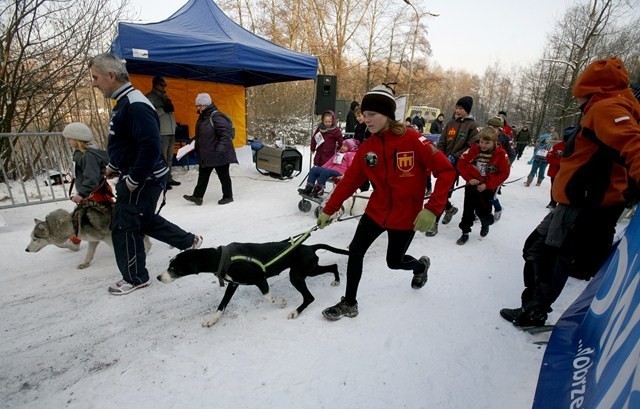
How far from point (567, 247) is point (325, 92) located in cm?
744

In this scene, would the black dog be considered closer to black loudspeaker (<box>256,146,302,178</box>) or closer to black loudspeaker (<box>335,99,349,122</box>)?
black loudspeaker (<box>256,146,302,178</box>)

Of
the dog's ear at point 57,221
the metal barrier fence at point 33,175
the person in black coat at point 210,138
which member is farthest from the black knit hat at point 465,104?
the metal barrier fence at point 33,175

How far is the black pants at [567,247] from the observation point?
2.28 m

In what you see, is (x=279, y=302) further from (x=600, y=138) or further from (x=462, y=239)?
(x=462, y=239)

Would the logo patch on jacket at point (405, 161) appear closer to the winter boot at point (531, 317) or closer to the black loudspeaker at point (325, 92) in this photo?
the winter boot at point (531, 317)

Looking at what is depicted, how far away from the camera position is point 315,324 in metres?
2.75

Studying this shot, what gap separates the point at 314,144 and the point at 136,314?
4882 mm

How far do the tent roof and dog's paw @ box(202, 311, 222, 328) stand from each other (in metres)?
4.72

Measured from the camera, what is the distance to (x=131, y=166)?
286cm

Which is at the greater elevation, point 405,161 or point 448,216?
point 405,161

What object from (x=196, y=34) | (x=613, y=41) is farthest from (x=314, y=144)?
(x=613, y=41)

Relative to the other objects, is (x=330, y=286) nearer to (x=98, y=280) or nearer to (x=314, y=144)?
(x=98, y=280)

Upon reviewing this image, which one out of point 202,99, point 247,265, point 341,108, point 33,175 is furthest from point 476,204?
→ point 341,108

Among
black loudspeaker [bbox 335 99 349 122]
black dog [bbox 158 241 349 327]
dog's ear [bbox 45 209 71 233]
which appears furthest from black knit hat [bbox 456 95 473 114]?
black loudspeaker [bbox 335 99 349 122]
